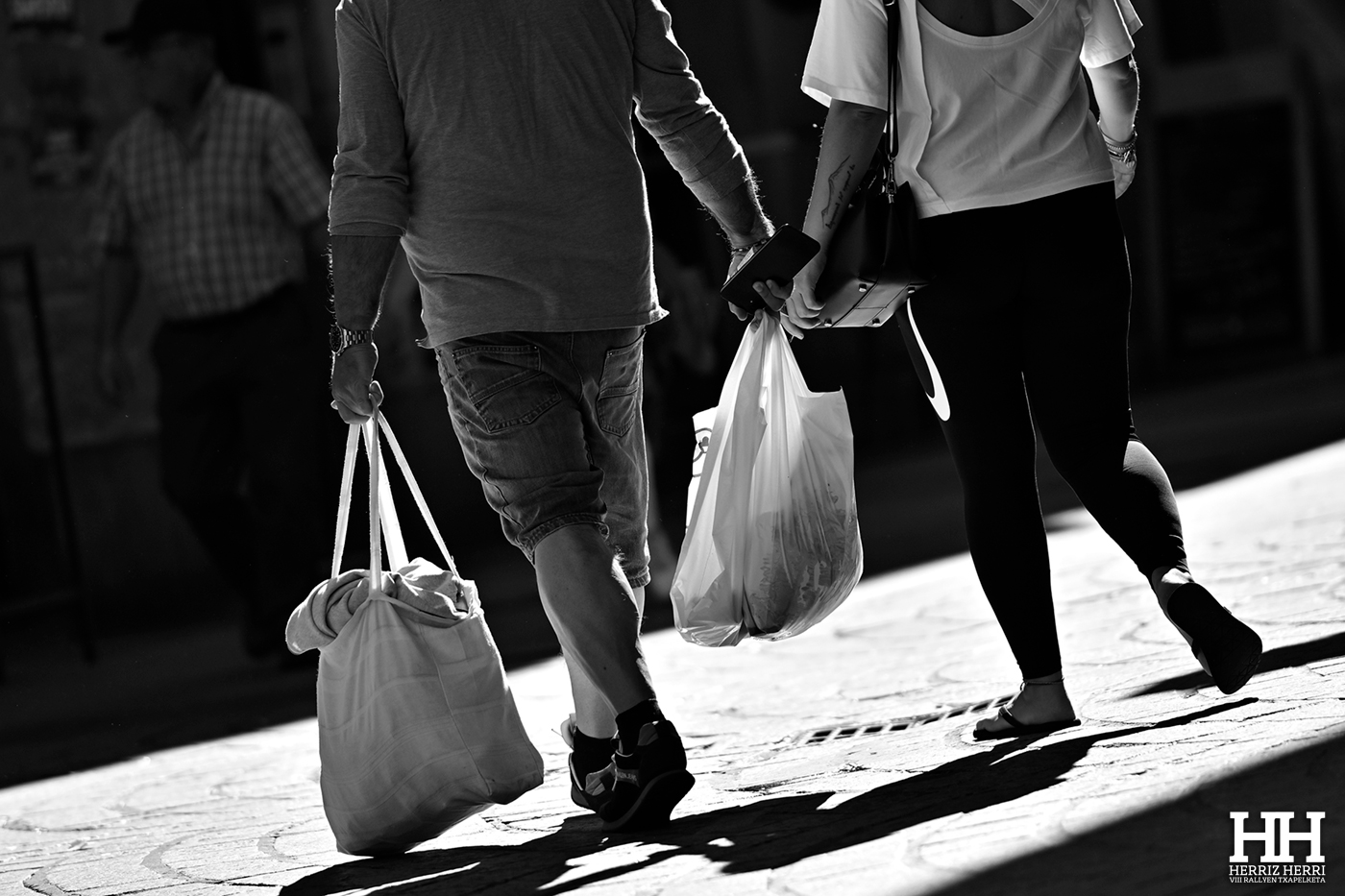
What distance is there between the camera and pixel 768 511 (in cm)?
375

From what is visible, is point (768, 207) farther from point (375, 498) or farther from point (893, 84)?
point (375, 498)

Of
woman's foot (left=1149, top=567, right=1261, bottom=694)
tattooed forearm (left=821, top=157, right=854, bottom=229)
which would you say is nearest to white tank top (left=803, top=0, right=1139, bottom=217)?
tattooed forearm (left=821, top=157, right=854, bottom=229)

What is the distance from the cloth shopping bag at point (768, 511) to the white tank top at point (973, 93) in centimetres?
48

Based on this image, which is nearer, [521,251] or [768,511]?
[521,251]

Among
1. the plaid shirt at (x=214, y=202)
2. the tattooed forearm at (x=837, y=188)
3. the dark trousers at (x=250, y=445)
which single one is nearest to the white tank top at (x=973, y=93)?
the tattooed forearm at (x=837, y=188)

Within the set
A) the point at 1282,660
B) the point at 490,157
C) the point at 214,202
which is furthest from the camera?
the point at 214,202

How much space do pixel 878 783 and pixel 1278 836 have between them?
0.99 m

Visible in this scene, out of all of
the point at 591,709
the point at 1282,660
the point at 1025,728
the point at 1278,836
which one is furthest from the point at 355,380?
the point at 1282,660

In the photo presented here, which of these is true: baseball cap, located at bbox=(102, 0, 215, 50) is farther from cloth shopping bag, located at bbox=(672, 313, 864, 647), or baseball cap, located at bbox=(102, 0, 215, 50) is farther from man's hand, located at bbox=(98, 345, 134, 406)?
cloth shopping bag, located at bbox=(672, 313, 864, 647)

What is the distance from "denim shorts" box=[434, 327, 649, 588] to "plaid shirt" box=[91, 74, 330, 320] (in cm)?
329

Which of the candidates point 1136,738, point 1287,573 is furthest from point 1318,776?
point 1287,573

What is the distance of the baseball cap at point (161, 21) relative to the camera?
689 cm

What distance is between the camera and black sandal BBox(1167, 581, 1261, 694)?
3354 millimetres

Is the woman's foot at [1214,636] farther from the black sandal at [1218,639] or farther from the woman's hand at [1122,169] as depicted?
the woman's hand at [1122,169]
